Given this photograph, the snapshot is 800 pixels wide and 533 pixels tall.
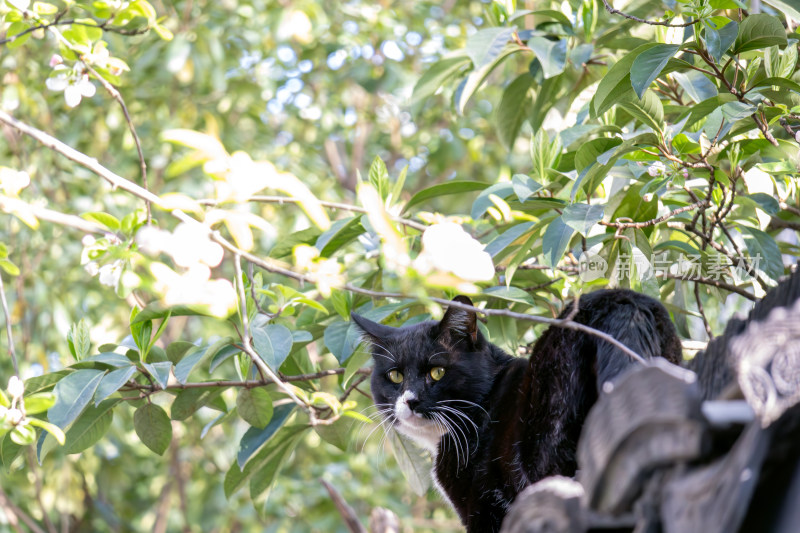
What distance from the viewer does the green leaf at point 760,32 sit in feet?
4.51

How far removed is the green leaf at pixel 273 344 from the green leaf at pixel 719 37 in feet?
3.05

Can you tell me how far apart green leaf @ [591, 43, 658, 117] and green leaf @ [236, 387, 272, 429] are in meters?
0.89

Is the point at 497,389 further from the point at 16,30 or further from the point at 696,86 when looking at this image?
the point at 16,30

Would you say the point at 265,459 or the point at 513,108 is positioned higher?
Result: the point at 513,108

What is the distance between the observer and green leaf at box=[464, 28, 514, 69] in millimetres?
1796


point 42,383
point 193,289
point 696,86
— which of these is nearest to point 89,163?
point 193,289

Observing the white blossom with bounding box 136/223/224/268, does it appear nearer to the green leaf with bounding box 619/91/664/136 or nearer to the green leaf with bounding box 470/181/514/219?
the green leaf with bounding box 470/181/514/219

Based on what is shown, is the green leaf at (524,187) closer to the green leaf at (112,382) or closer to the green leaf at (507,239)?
the green leaf at (507,239)

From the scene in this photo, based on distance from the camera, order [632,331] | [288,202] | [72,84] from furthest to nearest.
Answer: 1. [72,84]
2. [288,202]
3. [632,331]

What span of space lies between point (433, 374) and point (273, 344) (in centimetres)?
71

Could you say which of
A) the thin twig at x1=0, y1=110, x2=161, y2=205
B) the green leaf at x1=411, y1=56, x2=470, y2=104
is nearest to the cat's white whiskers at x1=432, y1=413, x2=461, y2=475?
the green leaf at x1=411, y1=56, x2=470, y2=104

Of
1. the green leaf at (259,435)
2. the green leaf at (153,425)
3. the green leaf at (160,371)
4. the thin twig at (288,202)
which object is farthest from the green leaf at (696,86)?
the green leaf at (153,425)

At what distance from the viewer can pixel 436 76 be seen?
2.12 metres

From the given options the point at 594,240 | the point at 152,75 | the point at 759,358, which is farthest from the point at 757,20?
the point at 152,75
